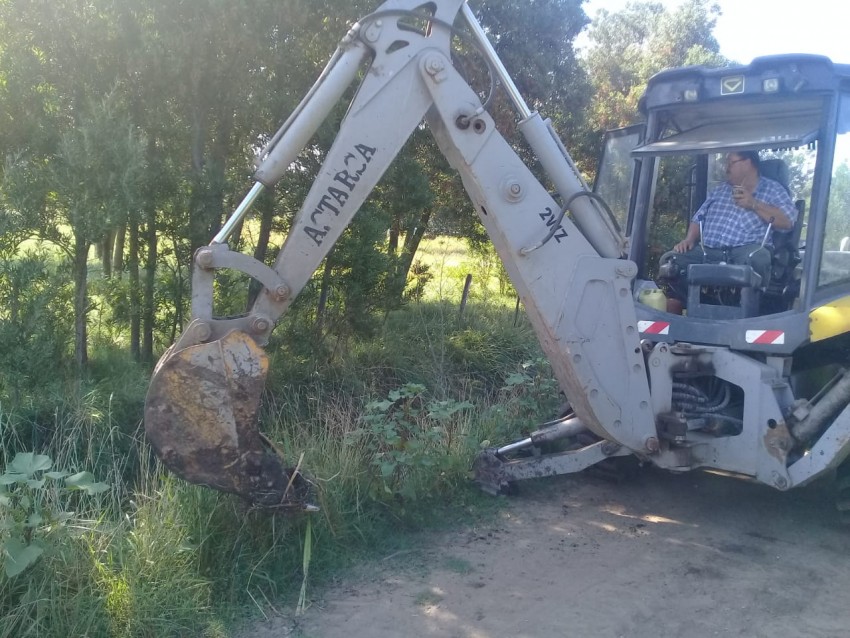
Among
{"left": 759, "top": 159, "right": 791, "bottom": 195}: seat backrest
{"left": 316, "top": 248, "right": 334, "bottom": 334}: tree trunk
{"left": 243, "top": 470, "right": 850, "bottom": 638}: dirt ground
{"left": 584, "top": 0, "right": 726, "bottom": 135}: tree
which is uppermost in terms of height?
{"left": 584, "top": 0, "right": 726, "bottom": 135}: tree

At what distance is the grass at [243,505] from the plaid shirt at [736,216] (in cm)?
225

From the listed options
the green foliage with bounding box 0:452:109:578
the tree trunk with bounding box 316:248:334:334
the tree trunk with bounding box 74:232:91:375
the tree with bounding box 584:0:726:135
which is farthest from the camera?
the tree with bounding box 584:0:726:135

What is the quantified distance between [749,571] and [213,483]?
3206mm

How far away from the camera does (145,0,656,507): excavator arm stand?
4.05 meters

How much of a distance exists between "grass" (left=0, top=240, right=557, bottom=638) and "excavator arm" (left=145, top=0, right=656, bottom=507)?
55 centimetres

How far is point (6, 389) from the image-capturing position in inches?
262

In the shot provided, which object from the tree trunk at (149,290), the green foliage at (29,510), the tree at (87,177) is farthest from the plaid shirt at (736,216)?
the tree trunk at (149,290)

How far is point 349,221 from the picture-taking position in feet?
14.8

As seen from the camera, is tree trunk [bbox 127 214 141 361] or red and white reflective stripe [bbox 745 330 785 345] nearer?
red and white reflective stripe [bbox 745 330 785 345]

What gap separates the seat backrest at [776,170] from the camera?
19.5 feet

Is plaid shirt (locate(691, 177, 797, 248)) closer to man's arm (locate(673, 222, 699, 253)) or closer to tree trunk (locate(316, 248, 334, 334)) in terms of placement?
man's arm (locate(673, 222, 699, 253))

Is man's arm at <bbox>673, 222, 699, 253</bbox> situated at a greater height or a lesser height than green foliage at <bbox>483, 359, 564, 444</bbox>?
greater

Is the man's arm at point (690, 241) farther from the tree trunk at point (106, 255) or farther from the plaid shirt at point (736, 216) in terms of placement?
the tree trunk at point (106, 255)

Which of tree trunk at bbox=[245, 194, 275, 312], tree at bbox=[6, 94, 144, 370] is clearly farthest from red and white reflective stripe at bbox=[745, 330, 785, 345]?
tree at bbox=[6, 94, 144, 370]
